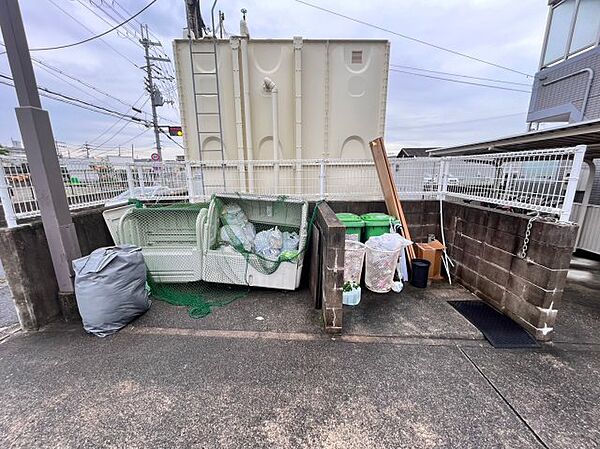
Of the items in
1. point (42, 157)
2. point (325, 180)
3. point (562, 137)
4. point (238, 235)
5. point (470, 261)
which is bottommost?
point (470, 261)

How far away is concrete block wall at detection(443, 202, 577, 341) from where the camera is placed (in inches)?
86.0

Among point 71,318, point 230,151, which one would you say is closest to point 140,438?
point 71,318

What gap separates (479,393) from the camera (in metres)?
1.74

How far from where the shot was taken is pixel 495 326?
250cm

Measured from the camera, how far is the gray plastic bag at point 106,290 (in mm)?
2320

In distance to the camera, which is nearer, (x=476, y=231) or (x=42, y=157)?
(x=42, y=157)

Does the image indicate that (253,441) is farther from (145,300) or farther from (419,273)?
(419,273)

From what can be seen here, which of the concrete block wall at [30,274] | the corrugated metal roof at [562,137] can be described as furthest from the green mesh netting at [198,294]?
the corrugated metal roof at [562,137]

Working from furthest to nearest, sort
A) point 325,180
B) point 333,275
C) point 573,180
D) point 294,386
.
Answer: point 325,180 < point 333,275 < point 573,180 < point 294,386

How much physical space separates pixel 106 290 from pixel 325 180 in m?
3.03

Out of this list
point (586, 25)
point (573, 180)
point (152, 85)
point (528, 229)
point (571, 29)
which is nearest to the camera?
point (573, 180)

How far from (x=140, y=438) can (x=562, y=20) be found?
8967 millimetres

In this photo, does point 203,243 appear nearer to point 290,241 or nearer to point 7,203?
point 290,241

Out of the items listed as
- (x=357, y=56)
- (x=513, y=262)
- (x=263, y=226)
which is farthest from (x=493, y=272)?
(x=357, y=56)
